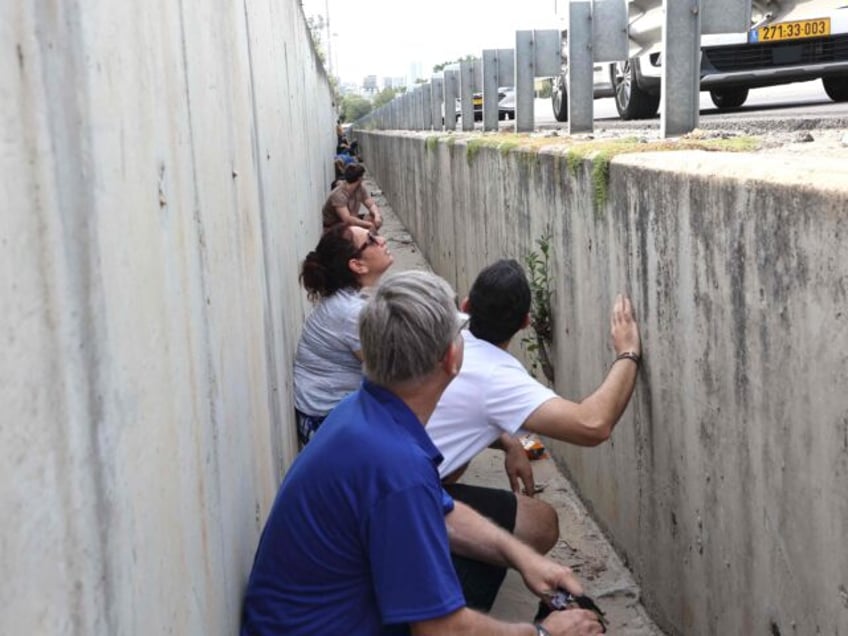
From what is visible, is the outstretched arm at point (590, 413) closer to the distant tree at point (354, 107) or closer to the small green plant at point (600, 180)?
the small green plant at point (600, 180)

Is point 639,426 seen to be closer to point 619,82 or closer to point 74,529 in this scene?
point 74,529

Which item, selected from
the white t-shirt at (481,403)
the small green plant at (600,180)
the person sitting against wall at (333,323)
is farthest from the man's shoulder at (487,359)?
the person sitting against wall at (333,323)

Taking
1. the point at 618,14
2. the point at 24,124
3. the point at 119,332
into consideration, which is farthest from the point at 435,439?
the point at 618,14

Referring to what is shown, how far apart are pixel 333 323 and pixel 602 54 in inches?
133

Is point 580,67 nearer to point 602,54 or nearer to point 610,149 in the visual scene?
point 602,54

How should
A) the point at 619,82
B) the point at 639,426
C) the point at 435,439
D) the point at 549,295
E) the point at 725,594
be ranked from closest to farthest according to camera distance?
the point at 725,594
the point at 435,439
the point at 639,426
the point at 549,295
the point at 619,82

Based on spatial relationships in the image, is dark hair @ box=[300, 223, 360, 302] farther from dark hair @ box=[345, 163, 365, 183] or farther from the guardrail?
dark hair @ box=[345, 163, 365, 183]

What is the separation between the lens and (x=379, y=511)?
236 centimetres

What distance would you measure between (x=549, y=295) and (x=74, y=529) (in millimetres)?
4755

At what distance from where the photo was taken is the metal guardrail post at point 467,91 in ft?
→ 43.7

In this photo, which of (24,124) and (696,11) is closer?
(24,124)

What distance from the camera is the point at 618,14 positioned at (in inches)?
292

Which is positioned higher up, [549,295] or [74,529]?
[74,529]

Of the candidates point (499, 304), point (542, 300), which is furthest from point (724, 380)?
point (542, 300)
